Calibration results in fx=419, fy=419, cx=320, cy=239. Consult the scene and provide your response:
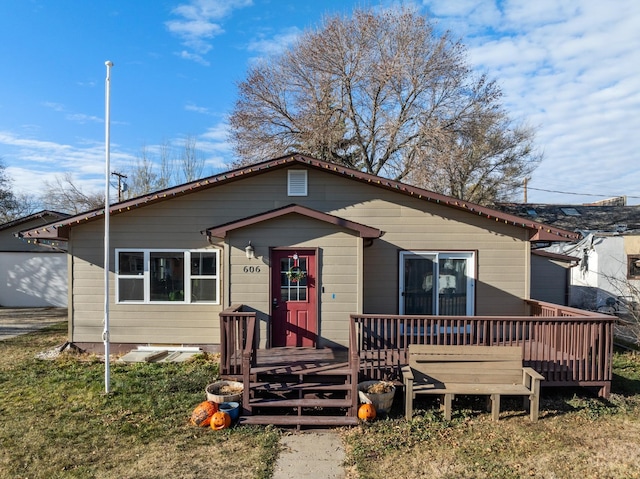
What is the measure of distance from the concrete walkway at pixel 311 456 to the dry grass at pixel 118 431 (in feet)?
0.52

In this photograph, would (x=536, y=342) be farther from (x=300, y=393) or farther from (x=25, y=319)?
(x=25, y=319)

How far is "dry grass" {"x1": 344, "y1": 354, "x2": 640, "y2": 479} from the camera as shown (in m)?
4.27

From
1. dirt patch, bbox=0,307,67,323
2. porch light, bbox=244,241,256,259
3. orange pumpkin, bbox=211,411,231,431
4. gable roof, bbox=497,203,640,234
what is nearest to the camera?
orange pumpkin, bbox=211,411,231,431

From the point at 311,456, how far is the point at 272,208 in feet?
17.2

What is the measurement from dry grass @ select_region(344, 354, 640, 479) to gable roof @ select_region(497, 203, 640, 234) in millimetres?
16924

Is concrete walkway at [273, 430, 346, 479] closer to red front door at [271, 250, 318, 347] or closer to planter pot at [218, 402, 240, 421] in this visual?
planter pot at [218, 402, 240, 421]

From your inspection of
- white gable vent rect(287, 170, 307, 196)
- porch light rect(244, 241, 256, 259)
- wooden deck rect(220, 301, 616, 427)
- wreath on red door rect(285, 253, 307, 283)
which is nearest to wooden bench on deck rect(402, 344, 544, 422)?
wooden deck rect(220, 301, 616, 427)

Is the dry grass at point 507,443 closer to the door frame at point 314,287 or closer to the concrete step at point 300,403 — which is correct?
the concrete step at point 300,403

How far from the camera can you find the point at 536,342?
6363 millimetres

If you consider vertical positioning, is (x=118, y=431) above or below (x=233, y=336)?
below

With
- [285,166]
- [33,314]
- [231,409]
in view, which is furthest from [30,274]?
[231,409]

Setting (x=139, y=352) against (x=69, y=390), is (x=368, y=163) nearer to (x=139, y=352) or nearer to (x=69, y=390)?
(x=139, y=352)

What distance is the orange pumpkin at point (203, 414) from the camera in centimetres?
527

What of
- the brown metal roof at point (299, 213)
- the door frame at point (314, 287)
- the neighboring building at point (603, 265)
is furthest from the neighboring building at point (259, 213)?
the neighboring building at point (603, 265)
